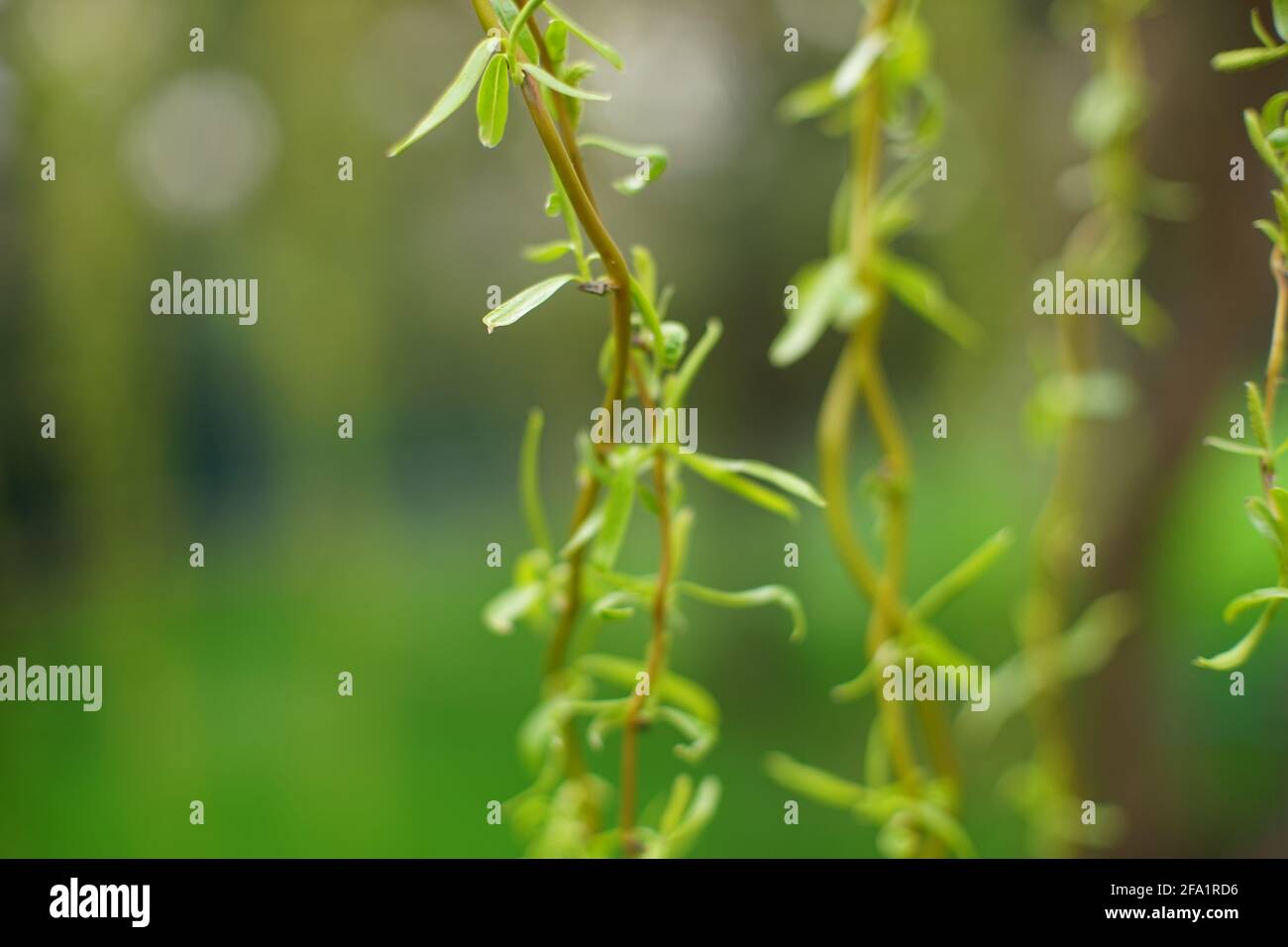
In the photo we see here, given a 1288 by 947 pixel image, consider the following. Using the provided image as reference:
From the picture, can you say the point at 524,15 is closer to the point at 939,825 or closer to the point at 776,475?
Result: the point at 776,475

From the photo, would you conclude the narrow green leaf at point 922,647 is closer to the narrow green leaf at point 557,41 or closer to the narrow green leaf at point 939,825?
the narrow green leaf at point 939,825

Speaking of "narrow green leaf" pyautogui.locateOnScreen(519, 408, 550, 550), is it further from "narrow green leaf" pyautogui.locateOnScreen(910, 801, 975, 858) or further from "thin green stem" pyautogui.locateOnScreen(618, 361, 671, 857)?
"narrow green leaf" pyautogui.locateOnScreen(910, 801, 975, 858)

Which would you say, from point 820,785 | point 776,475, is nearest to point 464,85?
point 776,475

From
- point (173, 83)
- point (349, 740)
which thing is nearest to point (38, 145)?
point (173, 83)

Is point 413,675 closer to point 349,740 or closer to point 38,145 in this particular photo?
point 349,740

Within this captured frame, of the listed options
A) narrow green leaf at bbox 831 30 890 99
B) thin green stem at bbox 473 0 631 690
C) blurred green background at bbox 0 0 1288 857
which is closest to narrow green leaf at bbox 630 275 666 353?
thin green stem at bbox 473 0 631 690
